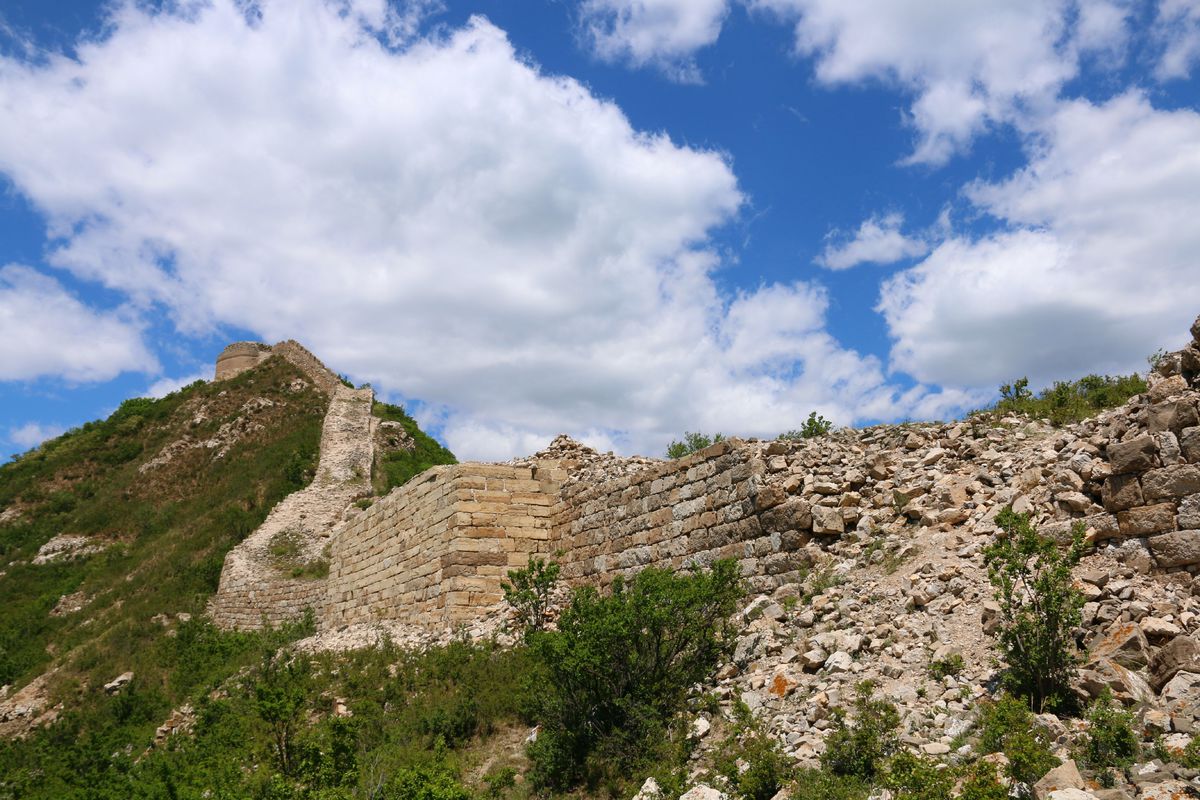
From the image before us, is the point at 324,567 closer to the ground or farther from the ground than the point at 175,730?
farther from the ground

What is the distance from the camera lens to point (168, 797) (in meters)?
8.66

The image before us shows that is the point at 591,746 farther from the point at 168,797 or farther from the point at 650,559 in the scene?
the point at 168,797

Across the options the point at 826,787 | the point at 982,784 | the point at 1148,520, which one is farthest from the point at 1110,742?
the point at 1148,520

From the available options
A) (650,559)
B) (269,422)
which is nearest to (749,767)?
(650,559)

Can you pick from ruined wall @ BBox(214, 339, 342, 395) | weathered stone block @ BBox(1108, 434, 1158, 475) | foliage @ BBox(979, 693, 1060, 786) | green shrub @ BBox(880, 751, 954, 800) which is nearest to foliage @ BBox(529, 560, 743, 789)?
green shrub @ BBox(880, 751, 954, 800)

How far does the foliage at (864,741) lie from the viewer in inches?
206

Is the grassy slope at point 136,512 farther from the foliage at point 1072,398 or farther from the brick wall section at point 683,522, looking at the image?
the foliage at point 1072,398

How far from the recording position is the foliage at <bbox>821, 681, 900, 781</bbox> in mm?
5238

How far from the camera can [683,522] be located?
35.4ft

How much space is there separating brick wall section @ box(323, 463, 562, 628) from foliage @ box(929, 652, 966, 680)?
26.1ft

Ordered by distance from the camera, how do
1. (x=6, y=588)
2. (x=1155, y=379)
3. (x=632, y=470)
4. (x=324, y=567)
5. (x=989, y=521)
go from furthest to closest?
(x=6, y=588) → (x=324, y=567) → (x=632, y=470) → (x=989, y=521) → (x=1155, y=379)

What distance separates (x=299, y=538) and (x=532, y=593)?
1692cm

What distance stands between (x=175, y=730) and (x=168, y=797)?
5.47 m

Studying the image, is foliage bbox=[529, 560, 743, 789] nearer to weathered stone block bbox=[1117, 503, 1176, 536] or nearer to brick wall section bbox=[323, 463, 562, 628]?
weathered stone block bbox=[1117, 503, 1176, 536]
